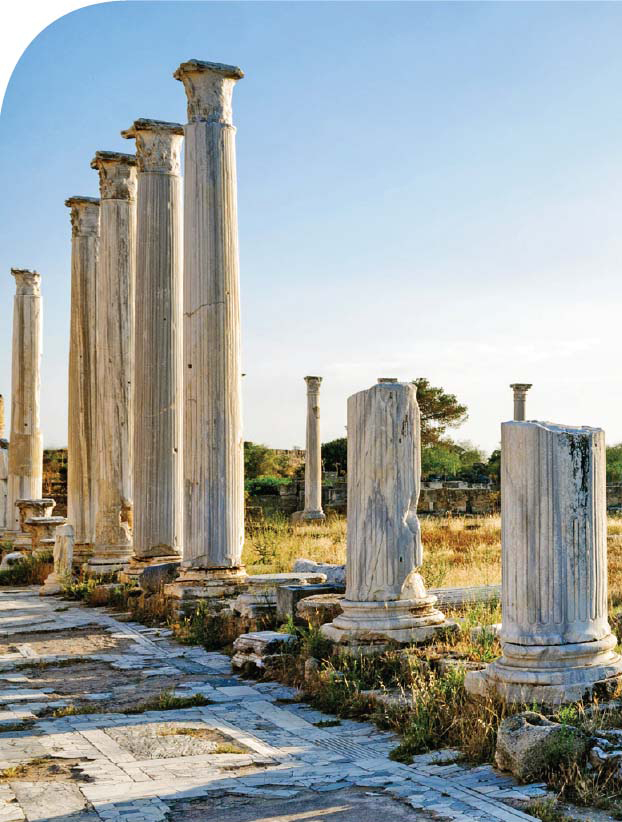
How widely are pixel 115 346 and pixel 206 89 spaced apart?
17.2 ft

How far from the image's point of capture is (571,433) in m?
7.43

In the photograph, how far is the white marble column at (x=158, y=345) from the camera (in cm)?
1521

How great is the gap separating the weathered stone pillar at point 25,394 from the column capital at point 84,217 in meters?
7.07

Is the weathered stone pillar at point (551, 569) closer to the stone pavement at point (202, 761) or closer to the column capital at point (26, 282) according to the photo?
the stone pavement at point (202, 761)

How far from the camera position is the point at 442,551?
1948 centimetres

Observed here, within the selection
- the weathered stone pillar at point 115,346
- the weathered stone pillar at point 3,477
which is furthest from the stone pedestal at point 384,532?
the weathered stone pillar at point 3,477

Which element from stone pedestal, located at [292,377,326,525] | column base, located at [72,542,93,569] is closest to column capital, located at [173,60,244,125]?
column base, located at [72,542,93,569]

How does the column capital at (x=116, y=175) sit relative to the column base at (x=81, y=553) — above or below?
above

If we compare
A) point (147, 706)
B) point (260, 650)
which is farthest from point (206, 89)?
point (147, 706)

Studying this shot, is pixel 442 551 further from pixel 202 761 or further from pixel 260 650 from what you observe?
pixel 202 761

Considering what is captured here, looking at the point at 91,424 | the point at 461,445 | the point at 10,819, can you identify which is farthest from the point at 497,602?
the point at 461,445

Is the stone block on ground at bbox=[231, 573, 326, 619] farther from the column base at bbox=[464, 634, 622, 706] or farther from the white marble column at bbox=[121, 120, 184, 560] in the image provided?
the column base at bbox=[464, 634, 622, 706]

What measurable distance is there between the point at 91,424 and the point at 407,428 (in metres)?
10.4

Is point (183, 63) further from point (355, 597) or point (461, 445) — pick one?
point (461, 445)
